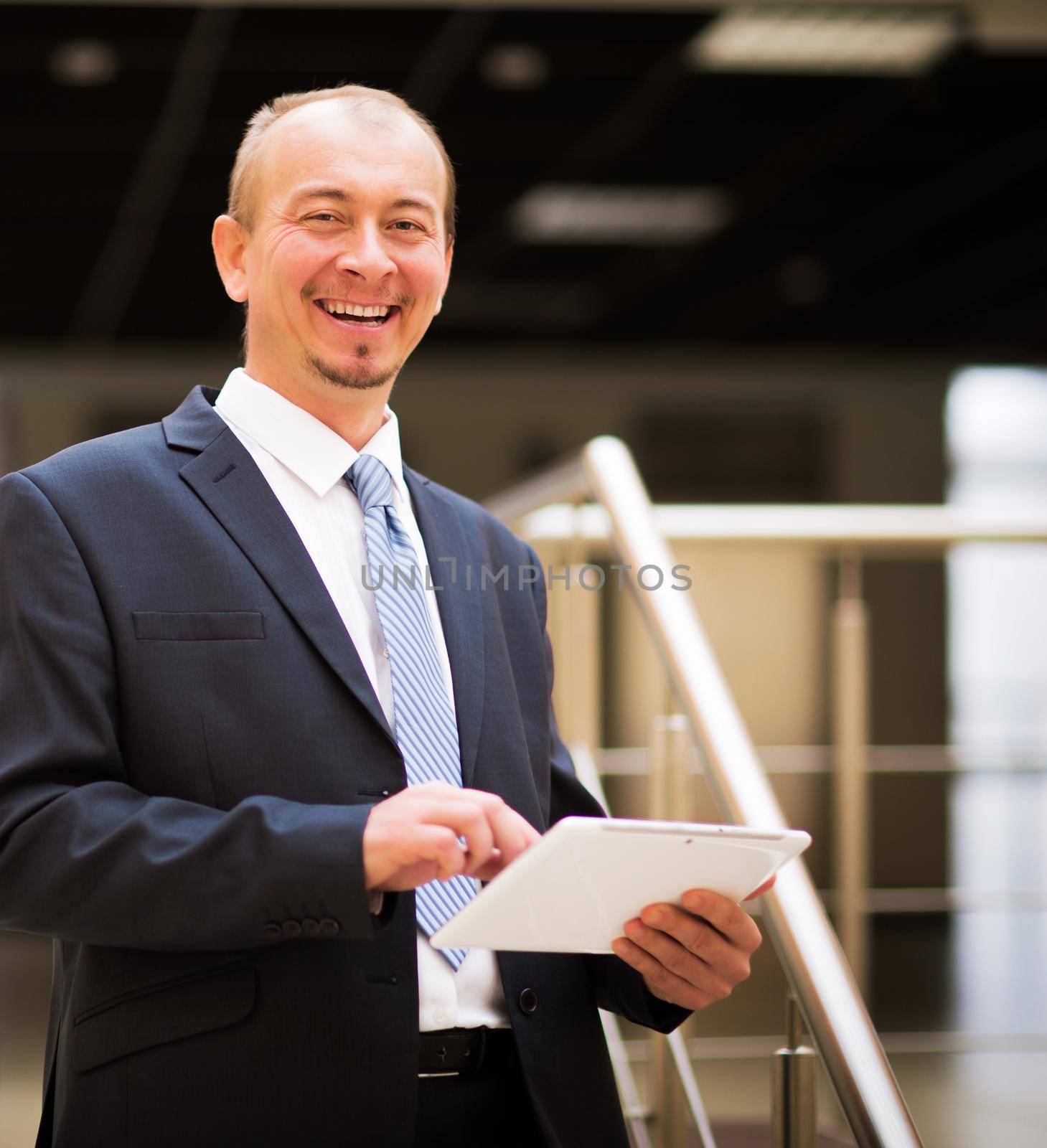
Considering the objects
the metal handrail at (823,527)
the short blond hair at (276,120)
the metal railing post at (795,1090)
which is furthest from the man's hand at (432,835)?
the metal handrail at (823,527)

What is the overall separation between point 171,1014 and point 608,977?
388 millimetres

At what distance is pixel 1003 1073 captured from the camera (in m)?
2.49

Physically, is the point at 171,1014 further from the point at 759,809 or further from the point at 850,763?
the point at 850,763

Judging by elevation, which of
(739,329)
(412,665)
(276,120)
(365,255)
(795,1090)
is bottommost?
(795,1090)

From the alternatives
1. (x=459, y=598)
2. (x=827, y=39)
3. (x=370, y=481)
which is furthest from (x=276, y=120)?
(x=827, y=39)

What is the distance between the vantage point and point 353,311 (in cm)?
129

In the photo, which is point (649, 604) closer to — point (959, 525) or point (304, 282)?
point (304, 282)

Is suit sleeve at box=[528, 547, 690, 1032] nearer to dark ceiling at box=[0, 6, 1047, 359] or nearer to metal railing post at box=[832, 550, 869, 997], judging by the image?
metal railing post at box=[832, 550, 869, 997]

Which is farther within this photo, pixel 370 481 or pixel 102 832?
pixel 370 481

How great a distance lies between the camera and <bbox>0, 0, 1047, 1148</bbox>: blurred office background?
4.06 meters

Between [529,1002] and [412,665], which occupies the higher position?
[412,665]

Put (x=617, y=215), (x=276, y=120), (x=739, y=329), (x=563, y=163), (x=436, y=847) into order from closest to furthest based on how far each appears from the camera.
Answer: (x=436, y=847), (x=276, y=120), (x=563, y=163), (x=617, y=215), (x=739, y=329)

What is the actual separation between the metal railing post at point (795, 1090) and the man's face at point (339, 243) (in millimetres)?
699

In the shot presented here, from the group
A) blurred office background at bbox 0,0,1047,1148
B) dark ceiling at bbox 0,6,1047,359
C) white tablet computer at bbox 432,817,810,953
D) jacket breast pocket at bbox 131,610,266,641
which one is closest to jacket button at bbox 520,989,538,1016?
white tablet computer at bbox 432,817,810,953
